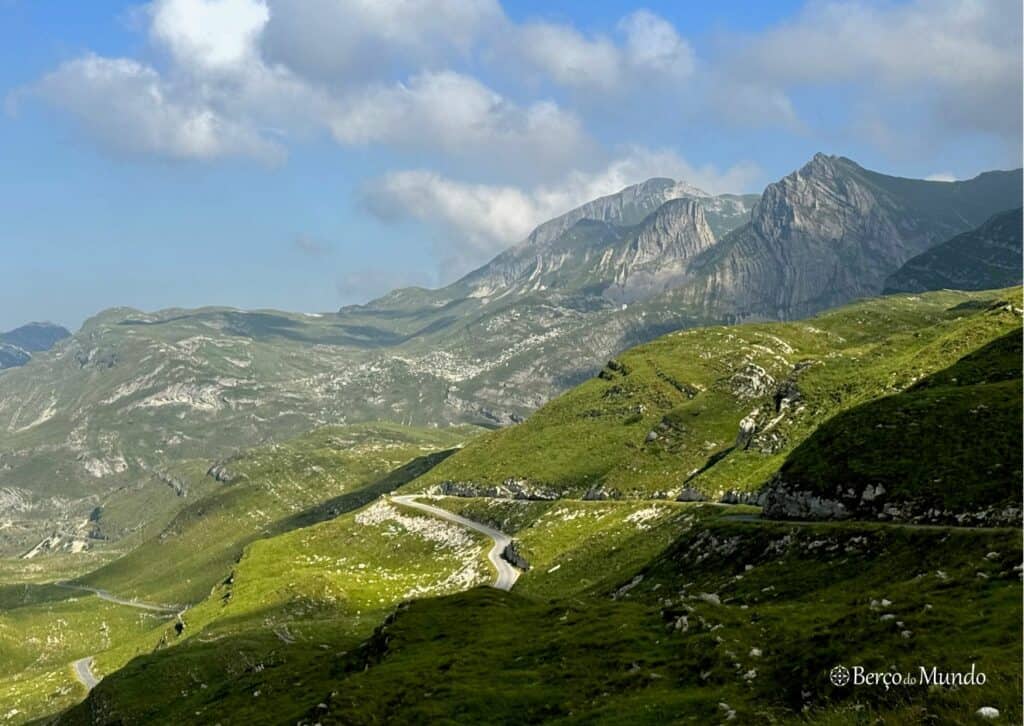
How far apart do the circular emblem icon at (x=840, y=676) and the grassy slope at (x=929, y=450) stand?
136 ft

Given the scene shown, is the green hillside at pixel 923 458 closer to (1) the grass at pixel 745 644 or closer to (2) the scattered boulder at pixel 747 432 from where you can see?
(1) the grass at pixel 745 644

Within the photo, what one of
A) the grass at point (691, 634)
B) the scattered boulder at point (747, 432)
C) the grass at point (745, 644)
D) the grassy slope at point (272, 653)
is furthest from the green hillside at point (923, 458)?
the grassy slope at point (272, 653)

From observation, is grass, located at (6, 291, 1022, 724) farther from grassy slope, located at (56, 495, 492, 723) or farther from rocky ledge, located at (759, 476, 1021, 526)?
rocky ledge, located at (759, 476, 1021, 526)

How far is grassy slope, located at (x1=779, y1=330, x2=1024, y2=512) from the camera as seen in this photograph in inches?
2712

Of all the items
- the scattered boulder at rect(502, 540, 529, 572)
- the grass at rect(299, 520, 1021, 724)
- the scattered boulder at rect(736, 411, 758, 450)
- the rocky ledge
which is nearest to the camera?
the grass at rect(299, 520, 1021, 724)

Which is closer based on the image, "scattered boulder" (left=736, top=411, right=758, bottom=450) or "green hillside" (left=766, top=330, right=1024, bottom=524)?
"green hillside" (left=766, top=330, right=1024, bottom=524)

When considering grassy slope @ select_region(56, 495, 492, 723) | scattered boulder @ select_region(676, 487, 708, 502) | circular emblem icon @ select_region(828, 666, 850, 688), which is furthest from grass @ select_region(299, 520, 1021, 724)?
scattered boulder @ select_region(676, 487, 708, 502)

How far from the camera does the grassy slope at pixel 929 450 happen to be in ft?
226

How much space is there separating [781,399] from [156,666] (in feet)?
414

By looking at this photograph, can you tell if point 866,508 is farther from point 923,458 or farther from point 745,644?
point 745,644

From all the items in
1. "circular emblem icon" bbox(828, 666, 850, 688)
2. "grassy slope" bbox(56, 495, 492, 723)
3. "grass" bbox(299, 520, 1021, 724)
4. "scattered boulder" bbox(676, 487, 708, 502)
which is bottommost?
"grassy slope" bbox(56, 495, 492, 723)

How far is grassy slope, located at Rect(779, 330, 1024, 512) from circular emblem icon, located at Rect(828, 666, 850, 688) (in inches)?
1637

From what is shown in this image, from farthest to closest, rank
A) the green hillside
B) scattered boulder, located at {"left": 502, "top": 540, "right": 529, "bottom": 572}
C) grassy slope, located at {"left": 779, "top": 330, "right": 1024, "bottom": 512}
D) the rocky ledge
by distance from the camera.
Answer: scattered boulder, located at {"left": 502, "top": 540, "right": 529, "bottom": 572} → grassy slope, located at {"left": 779, "top": 330, "right": 1024, "bottom": 512} → the green hillside → the rocky ledge

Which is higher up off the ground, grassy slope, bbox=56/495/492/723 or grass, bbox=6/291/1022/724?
grass, bbox=6/291/1022/724
